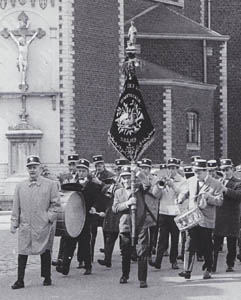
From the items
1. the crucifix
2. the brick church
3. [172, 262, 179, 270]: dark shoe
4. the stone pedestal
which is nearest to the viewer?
[172, 262, 179, 270]: dark shoe

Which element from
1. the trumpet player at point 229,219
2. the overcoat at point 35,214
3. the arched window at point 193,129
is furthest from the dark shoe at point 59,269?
the arched window at point 193,129

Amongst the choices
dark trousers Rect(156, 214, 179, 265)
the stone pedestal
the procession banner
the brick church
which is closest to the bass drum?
the procession banner

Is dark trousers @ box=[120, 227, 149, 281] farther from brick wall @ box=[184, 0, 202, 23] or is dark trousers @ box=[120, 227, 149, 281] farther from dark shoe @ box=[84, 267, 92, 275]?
brick wall @ box=[184, 0, 202, 23]

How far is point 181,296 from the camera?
37.1 ft

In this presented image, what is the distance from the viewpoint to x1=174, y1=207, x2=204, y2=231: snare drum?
1314cm

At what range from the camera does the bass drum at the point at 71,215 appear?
13.6 metres

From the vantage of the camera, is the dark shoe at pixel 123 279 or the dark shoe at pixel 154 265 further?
the dark shoe at pixel 154 265

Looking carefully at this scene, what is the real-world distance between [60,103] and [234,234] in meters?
18.8

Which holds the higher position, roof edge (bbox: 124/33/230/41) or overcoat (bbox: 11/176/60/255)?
roof edge (bbox: 124/33/230/41)

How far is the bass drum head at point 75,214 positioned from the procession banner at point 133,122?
3.84 feet

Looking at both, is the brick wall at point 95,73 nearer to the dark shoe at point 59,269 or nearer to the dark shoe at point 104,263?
the dark shoe at point 104,263

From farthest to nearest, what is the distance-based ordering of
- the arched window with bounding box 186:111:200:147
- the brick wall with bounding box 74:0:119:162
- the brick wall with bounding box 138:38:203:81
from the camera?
the brick wall with bounding box 138:38:203:81 → the arched window with bounding box 186:111:200:147 → the brick wall with bounding box 74:0:119:162

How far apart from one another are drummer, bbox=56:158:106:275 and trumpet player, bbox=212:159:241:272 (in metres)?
2.17

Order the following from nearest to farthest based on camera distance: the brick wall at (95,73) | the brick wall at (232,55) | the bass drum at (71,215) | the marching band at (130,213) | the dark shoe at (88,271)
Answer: the marching band at (130,213), the bass drum at (71,215), the dark shoe at (88,271), the brick wall at (95,73), the brick wall at (232,55)
